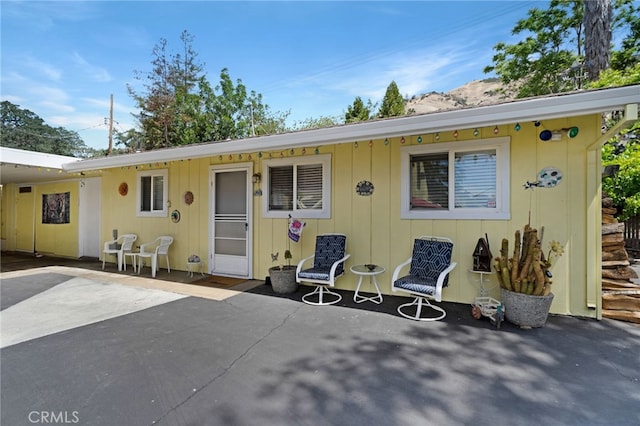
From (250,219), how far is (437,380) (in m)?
4.08

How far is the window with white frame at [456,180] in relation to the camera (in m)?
3.75

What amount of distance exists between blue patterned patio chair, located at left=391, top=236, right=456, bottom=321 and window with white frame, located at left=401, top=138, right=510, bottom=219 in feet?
1.47

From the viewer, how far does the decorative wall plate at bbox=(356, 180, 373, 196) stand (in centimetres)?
448

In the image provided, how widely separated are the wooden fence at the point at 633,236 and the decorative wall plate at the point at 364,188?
20.2 ft

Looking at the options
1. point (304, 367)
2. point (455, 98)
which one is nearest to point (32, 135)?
point (304, 367)

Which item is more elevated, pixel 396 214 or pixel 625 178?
pixel 625 178

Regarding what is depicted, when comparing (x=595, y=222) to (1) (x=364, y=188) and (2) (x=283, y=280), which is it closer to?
(1) (x=364, y=188)

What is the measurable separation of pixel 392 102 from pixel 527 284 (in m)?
12.8

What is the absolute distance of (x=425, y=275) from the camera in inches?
149

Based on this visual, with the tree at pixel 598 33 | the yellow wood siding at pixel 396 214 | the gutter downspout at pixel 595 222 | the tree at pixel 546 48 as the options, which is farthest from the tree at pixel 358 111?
the gutter downspout at pixel 595 222

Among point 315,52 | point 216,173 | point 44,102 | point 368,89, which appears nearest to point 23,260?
point 216,173

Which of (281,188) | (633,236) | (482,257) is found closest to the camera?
(482,257)

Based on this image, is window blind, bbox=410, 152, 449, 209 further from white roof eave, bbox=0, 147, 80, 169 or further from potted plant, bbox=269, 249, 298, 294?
white roof eave, bbox=0, 147, 80, 169

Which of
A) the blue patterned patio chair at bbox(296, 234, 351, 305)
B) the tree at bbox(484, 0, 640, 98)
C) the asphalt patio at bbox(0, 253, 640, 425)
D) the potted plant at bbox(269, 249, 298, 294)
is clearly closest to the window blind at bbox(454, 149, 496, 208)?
the asphalt patio at bbox(0, 253, 640, 425)
